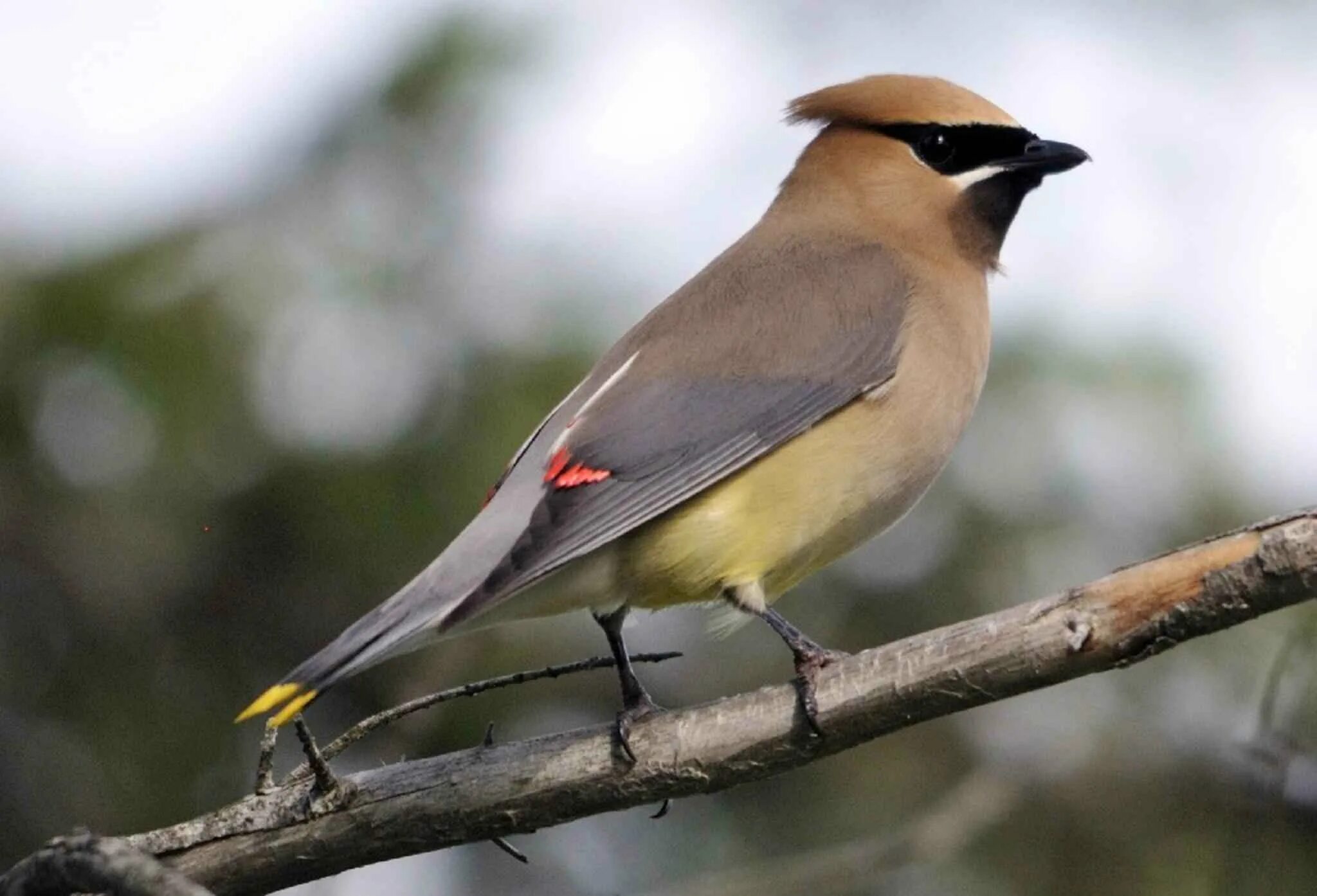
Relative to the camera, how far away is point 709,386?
14.3ft

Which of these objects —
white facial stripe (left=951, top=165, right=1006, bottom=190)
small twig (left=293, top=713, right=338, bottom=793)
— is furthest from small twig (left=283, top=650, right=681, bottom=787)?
white facial stripe (left=951, top=165, right=1006, bottom=190)

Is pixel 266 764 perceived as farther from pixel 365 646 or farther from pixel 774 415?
pixel 774 415

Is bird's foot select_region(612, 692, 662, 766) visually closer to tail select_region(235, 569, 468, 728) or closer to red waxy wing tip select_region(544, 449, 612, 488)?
tail select_region(235, 569, 468, 728)

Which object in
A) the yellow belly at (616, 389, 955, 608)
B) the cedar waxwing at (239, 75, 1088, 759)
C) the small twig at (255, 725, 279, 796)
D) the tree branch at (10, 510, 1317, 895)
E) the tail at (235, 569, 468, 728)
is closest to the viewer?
the tree branch at (10, 510, 1317, 895)

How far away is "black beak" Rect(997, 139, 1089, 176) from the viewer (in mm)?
4840

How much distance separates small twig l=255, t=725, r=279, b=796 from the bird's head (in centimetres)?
223

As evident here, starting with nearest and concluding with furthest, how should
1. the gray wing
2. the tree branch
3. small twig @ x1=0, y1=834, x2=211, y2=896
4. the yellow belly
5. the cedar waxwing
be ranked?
1. small twig @ x1=0, y1=834, x2=211, y2=896
2. the tree branch
3. the cedar waxwing
4. the gray wing
5. the yellow belly

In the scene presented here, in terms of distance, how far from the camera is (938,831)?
15.3 feet

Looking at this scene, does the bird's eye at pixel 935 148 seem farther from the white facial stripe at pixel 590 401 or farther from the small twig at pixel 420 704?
the small twig at pixel 420 704

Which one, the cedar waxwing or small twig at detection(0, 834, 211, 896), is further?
the cedar waxwing

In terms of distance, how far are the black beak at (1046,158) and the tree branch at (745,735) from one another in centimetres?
179

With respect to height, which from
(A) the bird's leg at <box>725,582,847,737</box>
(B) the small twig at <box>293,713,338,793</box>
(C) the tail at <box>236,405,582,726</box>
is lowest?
(A) the bird's leg at <box>725,582,847,737</box>

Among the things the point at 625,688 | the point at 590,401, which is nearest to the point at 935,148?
the point at 590,401

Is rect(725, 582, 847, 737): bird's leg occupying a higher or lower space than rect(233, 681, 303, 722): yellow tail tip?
lower
